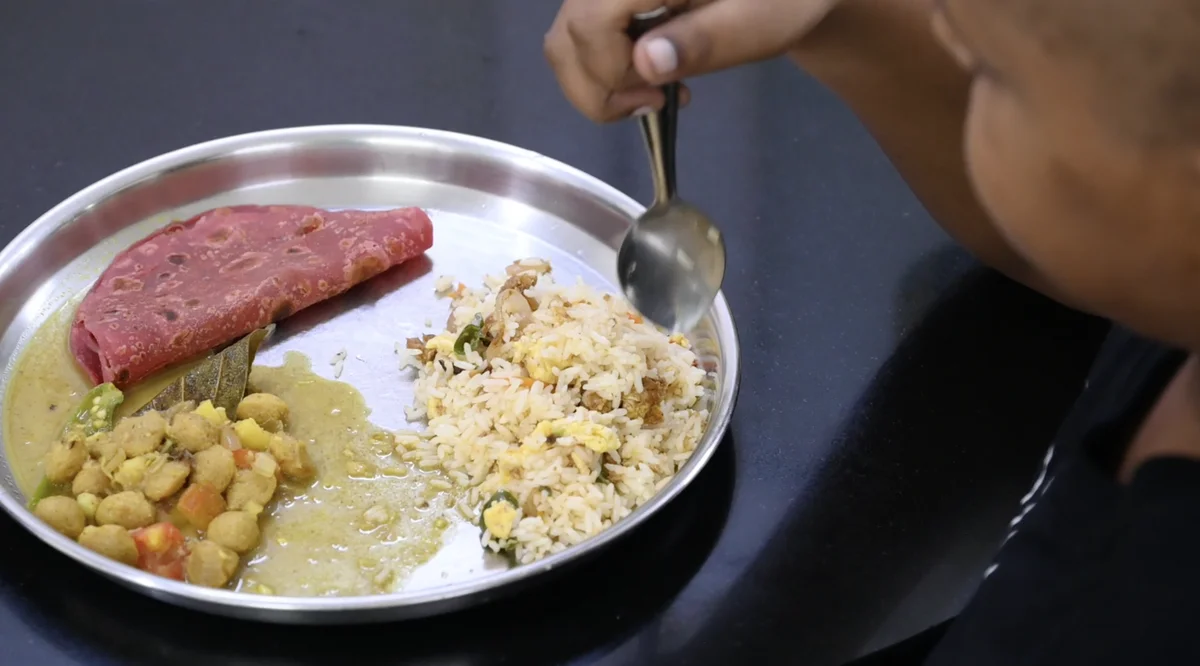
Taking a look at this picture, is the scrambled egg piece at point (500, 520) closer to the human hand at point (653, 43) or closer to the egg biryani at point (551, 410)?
the egg biryani at point (551, 410)

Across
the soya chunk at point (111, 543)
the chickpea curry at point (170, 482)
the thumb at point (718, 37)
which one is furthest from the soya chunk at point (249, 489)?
the thumb at point (718, 37)

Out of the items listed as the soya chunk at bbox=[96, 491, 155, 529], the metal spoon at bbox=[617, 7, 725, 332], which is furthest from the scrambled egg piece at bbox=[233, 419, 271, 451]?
the metal spoon at bbox=[617, 7, 725, 332]

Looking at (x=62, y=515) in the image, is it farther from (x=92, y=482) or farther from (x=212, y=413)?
(x=212, y=413)

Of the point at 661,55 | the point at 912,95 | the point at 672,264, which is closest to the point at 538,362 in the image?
the point at 672,264

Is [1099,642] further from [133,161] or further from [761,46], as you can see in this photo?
[133,161]

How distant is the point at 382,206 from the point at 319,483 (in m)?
0.51

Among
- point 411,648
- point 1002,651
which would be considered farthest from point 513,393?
point 1002,651

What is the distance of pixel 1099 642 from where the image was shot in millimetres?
736

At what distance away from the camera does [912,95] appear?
1.26 m

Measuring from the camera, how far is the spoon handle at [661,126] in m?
0.95

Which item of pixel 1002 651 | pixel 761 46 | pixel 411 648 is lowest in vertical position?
pixel 411 648

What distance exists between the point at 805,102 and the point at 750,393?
2.40 feet

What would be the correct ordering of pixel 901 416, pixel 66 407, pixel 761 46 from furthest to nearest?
pixel 901 416 < pixel 66 407 < pixel 761 46

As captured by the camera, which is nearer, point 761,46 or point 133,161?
point 761,46
